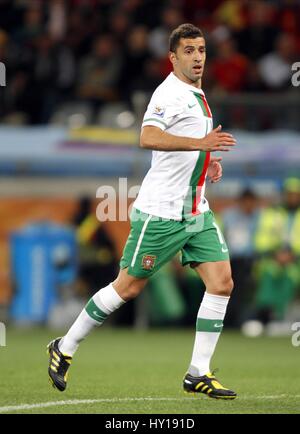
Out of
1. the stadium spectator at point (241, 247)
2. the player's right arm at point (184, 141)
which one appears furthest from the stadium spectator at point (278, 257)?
the player's right arm at point (184, 141)

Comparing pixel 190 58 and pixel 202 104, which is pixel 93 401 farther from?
pixel 190 58

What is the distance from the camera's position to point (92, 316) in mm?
8453

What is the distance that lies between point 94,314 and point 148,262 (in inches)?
20.9

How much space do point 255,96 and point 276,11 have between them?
443cm

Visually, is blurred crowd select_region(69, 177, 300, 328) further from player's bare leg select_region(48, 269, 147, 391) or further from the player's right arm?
the player's right arm

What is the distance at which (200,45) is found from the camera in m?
8.31

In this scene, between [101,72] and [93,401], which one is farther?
[101,72]

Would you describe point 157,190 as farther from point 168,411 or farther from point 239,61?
point 239,61

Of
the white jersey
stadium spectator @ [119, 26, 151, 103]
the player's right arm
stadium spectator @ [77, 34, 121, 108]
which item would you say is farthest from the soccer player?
stadium spectator @ [119, 26, 151, 103]

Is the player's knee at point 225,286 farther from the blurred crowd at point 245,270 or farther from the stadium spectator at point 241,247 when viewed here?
the stadium spectator at point 241,247

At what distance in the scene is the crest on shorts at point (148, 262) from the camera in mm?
8297

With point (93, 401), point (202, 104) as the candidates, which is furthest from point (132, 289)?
point (202, 104)
